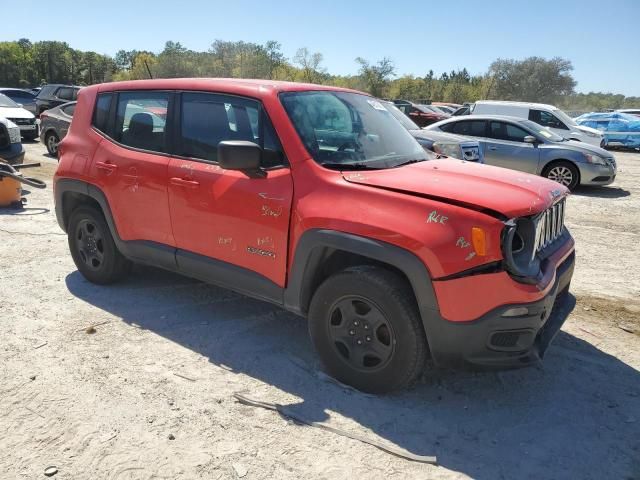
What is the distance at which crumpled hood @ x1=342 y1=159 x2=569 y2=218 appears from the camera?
2.84 metres

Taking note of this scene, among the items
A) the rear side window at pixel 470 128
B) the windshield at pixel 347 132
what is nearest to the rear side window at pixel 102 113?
the windshield at pixel 347 132

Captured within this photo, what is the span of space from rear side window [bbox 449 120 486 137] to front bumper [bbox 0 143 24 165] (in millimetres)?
8614

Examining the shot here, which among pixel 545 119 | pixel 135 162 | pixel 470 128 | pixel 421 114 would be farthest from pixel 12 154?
pixel 421 114

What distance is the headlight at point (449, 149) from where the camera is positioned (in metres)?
8.76

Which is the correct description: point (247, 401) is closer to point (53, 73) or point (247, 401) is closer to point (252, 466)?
point (252, 466)

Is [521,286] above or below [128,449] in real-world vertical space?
above

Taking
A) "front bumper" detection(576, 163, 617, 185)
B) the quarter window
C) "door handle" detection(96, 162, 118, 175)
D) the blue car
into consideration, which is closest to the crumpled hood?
"door handle" detection(96, 162, 118, 175)

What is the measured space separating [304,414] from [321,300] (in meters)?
0.68

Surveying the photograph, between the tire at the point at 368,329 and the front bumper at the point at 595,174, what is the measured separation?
935cm

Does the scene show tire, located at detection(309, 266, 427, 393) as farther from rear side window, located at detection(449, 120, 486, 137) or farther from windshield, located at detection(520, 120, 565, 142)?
windshield, located at detection(520, 120, 565, 142)

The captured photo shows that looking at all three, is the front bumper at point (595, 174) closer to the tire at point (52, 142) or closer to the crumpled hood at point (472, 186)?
the crumpled hood at point (472, 186)

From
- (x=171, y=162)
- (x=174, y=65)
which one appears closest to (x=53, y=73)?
(x=174, y=65)

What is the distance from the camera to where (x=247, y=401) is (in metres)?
3.14

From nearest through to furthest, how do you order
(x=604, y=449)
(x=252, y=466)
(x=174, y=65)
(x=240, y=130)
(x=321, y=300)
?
(x=252, y=466), (x=604, y=449), (x=321, y=300), (x=240, y=130), (x=174, y=65)
